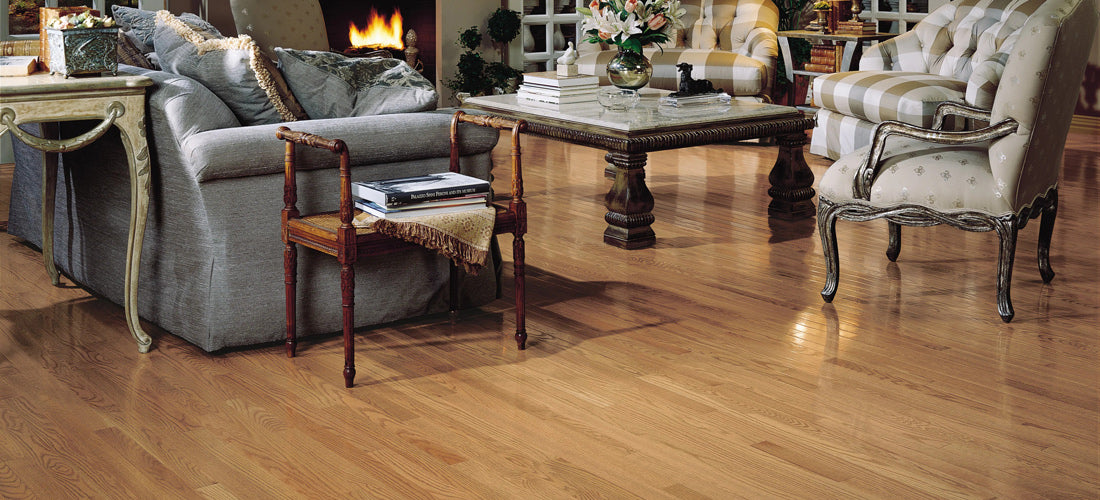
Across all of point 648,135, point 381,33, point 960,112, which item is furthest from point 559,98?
point 381,33

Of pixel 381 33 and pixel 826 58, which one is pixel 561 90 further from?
pixel 381 33

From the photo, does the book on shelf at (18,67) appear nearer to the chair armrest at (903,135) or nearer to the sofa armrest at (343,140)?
the sofa armrest at (343,140)

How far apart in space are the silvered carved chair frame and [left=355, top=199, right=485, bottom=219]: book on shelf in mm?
1220

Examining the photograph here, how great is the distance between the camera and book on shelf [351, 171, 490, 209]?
2674 mm

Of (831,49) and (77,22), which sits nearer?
(77,22)

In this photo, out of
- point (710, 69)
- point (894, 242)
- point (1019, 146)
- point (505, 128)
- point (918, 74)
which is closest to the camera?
point (505, 128)

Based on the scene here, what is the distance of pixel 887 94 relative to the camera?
5.12m

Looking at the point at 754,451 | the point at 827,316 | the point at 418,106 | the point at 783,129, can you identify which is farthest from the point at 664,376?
the point at 783,129

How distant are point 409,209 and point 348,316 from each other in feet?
0.99

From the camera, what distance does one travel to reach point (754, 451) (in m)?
2.30

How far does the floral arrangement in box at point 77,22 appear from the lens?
281 centimetres

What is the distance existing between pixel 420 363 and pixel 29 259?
1837mm

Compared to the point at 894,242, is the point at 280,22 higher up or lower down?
higher up

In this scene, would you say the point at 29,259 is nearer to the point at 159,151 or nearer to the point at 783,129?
the point at 159,151
